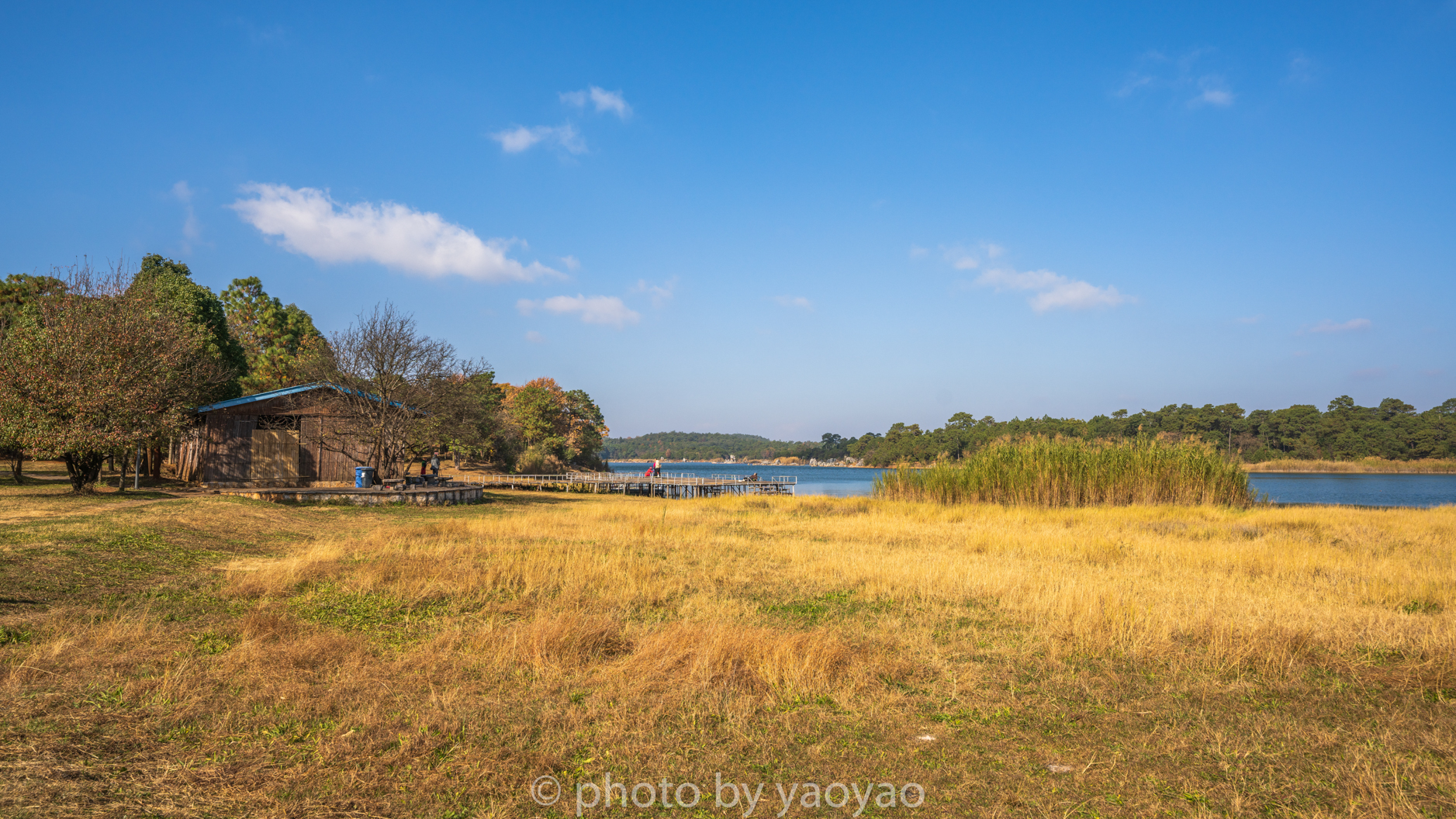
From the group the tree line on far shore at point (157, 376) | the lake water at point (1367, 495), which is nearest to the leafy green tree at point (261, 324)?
the tree line on far shore at point (157, 376)

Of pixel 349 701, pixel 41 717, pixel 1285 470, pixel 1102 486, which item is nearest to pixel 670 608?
pixel 349 701

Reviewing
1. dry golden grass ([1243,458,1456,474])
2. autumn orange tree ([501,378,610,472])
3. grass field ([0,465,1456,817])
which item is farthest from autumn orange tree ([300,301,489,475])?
dry golden grass ([1243,458,1456,474])

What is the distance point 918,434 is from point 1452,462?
70.0m

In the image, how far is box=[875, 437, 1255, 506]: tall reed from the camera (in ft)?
75.9

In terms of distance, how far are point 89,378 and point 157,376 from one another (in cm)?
198

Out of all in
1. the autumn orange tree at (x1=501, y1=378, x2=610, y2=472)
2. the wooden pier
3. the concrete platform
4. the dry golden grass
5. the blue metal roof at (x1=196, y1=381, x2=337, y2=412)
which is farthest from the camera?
the dry golden grass

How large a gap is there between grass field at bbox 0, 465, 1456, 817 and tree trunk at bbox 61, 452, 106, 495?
30.2 feet

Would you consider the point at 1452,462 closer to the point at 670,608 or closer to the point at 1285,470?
the point at 1285,470

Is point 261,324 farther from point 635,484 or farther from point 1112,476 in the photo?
point 1112,476

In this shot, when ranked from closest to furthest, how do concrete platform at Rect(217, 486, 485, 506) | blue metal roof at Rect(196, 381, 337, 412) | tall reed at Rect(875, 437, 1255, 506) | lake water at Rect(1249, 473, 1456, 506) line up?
concrete platform at Rect(217, 486, 485, 506), tall reed at Rect(875, 437, 1255, 506), blue metal roof at Rect(196, 381, 337, 412), lake water at Rect(1249, 473, 1456, 506)

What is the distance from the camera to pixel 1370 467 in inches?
3718

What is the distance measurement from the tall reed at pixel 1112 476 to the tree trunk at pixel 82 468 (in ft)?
87.3

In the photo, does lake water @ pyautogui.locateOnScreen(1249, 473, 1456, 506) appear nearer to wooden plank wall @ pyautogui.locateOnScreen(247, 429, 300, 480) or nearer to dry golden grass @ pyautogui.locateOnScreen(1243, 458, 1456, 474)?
dry golden grass @ pyautogui.locateOnScreen(1243, 458, 1456, 474)

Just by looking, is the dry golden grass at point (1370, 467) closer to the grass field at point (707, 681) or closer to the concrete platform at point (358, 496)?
the concrete platform at point (358, 496)
